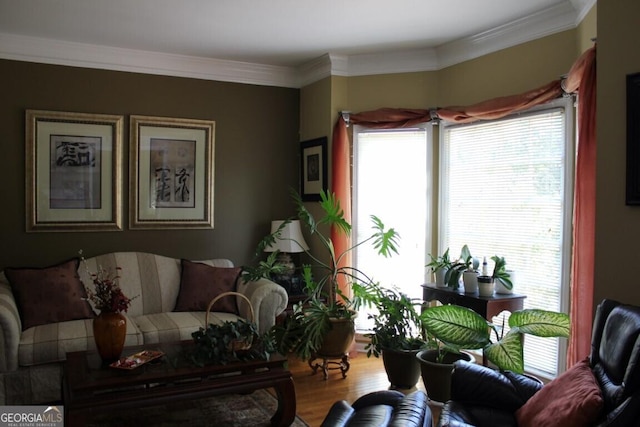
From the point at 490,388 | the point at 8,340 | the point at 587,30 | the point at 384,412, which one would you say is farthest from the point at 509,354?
the point at 8,340

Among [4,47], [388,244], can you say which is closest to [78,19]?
[4,47]

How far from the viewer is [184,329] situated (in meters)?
4.01

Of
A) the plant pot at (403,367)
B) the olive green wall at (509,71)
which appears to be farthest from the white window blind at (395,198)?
the plant pot at (403,367)

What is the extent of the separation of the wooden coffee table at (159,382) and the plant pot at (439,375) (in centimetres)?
90

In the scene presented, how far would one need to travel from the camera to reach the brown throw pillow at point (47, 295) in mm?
3881

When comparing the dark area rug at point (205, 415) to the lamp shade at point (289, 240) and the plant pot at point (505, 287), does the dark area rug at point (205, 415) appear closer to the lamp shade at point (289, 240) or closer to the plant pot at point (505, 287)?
the lamp shade at point (289, 240)

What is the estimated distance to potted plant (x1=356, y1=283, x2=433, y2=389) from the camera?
3.82m

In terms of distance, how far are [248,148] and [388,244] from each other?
5.64 feet

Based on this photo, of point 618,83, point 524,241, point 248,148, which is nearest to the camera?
point 618,83

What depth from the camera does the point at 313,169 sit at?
5234 mm

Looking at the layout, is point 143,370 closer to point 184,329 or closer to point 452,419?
point 184,329

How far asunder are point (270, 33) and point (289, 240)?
1804 mm

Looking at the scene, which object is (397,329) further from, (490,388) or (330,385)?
(490,388)

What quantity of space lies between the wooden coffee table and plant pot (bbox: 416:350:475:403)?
0.90 metres
